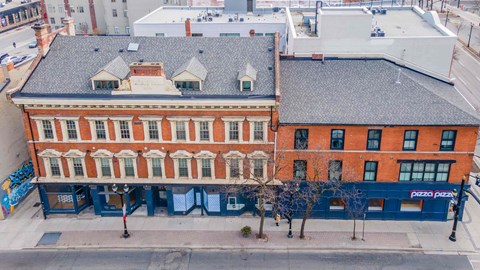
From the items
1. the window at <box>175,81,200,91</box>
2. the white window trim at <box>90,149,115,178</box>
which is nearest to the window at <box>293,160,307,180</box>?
the window at <box>175,81,200,91</box>

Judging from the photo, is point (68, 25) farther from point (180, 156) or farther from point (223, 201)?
point (223, 201)

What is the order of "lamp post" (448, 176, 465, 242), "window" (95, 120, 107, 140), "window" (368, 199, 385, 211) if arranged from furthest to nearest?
"window" (368, 199, 385, 211), "window" (95, 120, 107, 140), "lamp post" (448, 176, 465, 242)

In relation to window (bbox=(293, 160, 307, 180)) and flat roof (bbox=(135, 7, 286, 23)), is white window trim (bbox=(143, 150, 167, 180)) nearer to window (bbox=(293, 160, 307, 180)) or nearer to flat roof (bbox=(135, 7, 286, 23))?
window (bbox=(293, 160, 307, 180))

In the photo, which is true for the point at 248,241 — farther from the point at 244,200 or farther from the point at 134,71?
the point at 134,71

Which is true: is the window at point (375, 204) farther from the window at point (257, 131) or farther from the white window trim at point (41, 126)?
the white window trim at point (41, 126)

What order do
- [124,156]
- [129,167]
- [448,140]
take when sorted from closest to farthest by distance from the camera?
[448,140] < [124,156] < [129,167]

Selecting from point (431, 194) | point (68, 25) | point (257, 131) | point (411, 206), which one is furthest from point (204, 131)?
point (431, 194)

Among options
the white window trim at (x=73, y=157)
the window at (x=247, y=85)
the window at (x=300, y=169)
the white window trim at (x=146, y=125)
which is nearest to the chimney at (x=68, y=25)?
the white window trim at (x=73, y=157)
